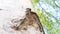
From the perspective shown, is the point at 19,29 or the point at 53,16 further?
the point at 53,16

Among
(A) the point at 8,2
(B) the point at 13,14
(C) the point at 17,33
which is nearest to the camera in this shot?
(C) the point at 17,33

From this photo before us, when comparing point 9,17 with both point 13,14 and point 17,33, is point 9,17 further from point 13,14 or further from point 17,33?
point 17,33

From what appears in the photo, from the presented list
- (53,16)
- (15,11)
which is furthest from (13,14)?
(53,16)

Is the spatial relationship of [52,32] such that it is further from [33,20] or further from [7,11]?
[7,11]

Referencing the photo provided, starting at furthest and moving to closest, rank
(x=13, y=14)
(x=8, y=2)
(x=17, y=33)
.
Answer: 1. (x=8, y=2)
2. (x=13, y=14)
3. (x=17, y=33)

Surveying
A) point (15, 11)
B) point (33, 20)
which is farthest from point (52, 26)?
point (15, 11)

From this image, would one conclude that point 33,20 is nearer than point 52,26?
Yes

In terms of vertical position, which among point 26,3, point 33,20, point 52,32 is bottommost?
point 52,32

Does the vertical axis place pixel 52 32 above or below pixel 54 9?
below

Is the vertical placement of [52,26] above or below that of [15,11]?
below
